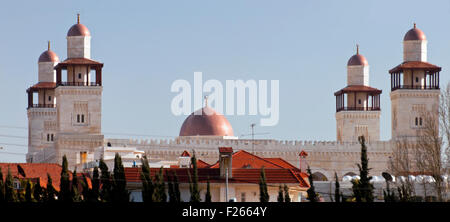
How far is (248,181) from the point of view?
55000mm

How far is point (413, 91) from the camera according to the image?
104 meters

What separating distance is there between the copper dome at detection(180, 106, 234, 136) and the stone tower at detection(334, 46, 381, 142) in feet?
30.6

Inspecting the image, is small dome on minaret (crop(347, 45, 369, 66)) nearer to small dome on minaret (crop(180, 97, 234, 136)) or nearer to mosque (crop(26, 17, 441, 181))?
mosque (crop(26, 17, 441, 181))

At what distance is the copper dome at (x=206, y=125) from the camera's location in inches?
4188

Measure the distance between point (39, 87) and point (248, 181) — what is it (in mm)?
57774

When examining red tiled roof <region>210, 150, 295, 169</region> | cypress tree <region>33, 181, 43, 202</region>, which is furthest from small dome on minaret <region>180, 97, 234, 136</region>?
cypress tree <region>33, 181, 43, 202</region>

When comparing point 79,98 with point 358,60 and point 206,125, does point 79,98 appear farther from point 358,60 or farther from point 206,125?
point 358,60

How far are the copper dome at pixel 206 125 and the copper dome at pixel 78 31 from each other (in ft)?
53.4

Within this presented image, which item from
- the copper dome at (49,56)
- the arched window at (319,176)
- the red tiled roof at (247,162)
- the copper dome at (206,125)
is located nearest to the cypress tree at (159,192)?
the red tiled roof at (247,162)

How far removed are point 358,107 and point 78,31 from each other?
1029 inches

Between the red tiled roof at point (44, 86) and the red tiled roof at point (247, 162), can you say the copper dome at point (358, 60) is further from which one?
the red tiled roof at point (247, 162)

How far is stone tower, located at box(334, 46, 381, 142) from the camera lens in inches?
4210
